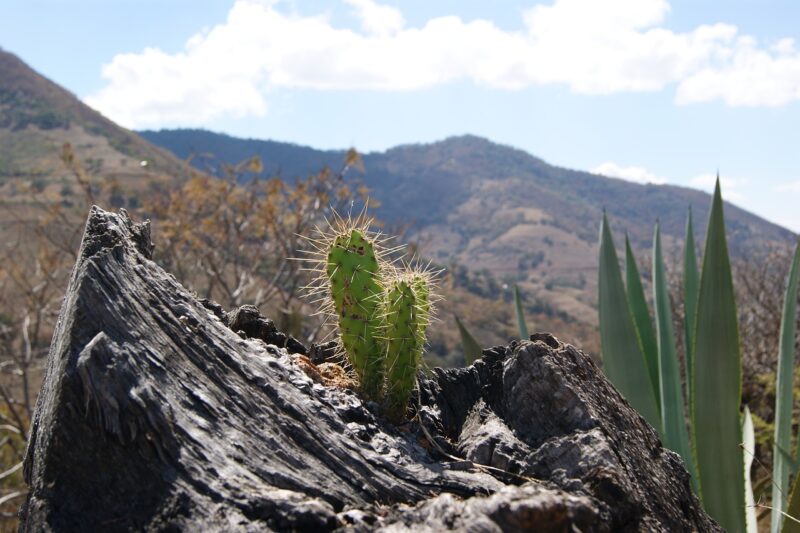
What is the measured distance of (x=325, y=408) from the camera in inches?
56.1

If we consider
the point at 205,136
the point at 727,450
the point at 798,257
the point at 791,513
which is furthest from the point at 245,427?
the point at 205,136

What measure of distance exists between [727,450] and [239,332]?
164 centimetres

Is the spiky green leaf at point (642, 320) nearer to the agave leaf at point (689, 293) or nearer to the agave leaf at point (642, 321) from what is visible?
the agave leaf at point (642, 321)

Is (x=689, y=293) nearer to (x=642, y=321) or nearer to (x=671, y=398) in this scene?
(x=642, y=321)

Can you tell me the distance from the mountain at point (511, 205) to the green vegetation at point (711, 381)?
64.2 meters

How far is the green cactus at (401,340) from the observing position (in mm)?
1611

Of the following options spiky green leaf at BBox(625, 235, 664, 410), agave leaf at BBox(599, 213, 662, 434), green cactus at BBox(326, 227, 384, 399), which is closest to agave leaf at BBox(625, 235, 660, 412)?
spiky green leaf at BBox(625, 235, 664, 410)

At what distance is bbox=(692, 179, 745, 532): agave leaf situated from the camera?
227 centimetres

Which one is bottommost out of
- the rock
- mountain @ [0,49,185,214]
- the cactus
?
the rock

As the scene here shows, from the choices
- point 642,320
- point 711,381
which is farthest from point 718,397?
point 642,320

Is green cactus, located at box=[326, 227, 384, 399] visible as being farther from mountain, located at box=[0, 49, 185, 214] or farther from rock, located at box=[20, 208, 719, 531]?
mountain, located at box=[0, 49, 185, 214]

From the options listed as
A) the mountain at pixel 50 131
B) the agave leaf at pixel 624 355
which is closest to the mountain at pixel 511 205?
the mountain at pixel 50 131

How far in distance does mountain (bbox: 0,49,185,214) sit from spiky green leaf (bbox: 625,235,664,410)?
36.0 metres

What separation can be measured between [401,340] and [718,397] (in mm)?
1281
